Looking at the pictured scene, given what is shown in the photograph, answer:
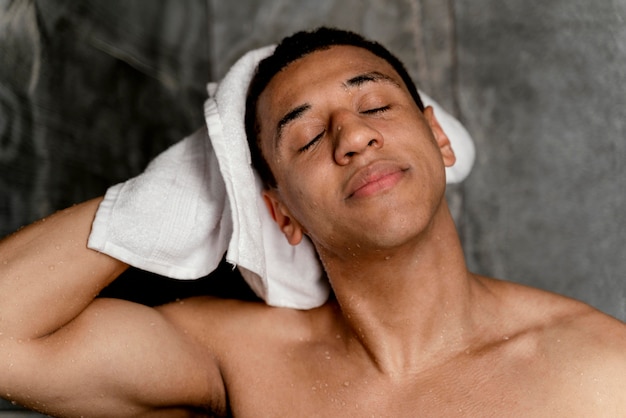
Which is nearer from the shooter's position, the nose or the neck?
the nose

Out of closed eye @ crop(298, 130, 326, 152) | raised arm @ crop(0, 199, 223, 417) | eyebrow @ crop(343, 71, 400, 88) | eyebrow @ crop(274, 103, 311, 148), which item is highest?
eyebrow @ crop(343, 71, 400, 88)

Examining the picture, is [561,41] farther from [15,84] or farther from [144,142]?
[15,84]

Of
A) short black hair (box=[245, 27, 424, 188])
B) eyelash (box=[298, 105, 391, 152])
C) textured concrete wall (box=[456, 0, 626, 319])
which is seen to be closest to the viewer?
eyelash (box=[298, 105, 391, 152])

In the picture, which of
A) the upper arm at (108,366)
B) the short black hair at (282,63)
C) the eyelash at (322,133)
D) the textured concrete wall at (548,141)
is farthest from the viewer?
the textured concrete wall at (548,141)

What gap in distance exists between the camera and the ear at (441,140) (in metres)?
1.58

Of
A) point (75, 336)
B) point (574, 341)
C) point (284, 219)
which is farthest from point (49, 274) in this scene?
point (574, 341)

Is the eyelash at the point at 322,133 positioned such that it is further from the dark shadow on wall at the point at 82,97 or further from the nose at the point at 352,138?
the dark shadow on wall at the point at 82,97

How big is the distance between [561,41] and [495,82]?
20 centimetres

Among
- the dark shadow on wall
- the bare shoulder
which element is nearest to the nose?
the bare shoulder

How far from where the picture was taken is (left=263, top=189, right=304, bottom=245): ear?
5.09 feet

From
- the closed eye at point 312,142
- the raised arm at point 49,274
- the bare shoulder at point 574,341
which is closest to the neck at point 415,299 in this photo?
the bare shoulder at point 574,341

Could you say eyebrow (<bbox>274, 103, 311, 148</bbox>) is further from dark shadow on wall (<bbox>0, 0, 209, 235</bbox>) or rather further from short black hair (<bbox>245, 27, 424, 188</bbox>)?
dark shadow on wall (<bbox>0, 0, 209, 235</bbox>)

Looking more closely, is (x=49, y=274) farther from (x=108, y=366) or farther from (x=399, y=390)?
(x=399, y=390)

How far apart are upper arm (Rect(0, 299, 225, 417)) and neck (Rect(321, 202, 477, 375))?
33 cm
